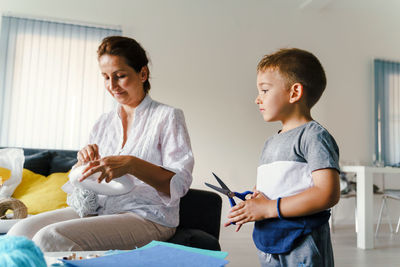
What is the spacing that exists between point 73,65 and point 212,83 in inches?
68.3

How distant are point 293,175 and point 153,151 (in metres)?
0.60

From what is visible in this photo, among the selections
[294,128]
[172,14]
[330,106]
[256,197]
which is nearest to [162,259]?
[256,197]

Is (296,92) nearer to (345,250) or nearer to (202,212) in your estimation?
(202,212)

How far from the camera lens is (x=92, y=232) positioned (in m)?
1.05

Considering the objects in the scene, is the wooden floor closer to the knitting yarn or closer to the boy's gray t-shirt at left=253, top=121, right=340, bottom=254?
the knitting yarn

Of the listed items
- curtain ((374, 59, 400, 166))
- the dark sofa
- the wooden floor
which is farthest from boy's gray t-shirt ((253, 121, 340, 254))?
curtain ((374, 59, 400, 166))

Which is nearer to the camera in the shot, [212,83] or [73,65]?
[73,65]

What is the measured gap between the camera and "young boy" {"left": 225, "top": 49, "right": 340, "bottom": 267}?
2.80 feet

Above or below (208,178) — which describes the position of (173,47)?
above

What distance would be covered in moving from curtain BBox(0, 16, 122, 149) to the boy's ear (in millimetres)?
3544

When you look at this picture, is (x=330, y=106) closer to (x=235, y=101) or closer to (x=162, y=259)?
(x=235, y=101)

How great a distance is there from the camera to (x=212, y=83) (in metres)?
4.64

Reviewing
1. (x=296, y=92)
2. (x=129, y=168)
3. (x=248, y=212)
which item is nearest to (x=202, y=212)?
(x=129, y=168)

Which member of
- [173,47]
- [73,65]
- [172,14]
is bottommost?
[73,65]
